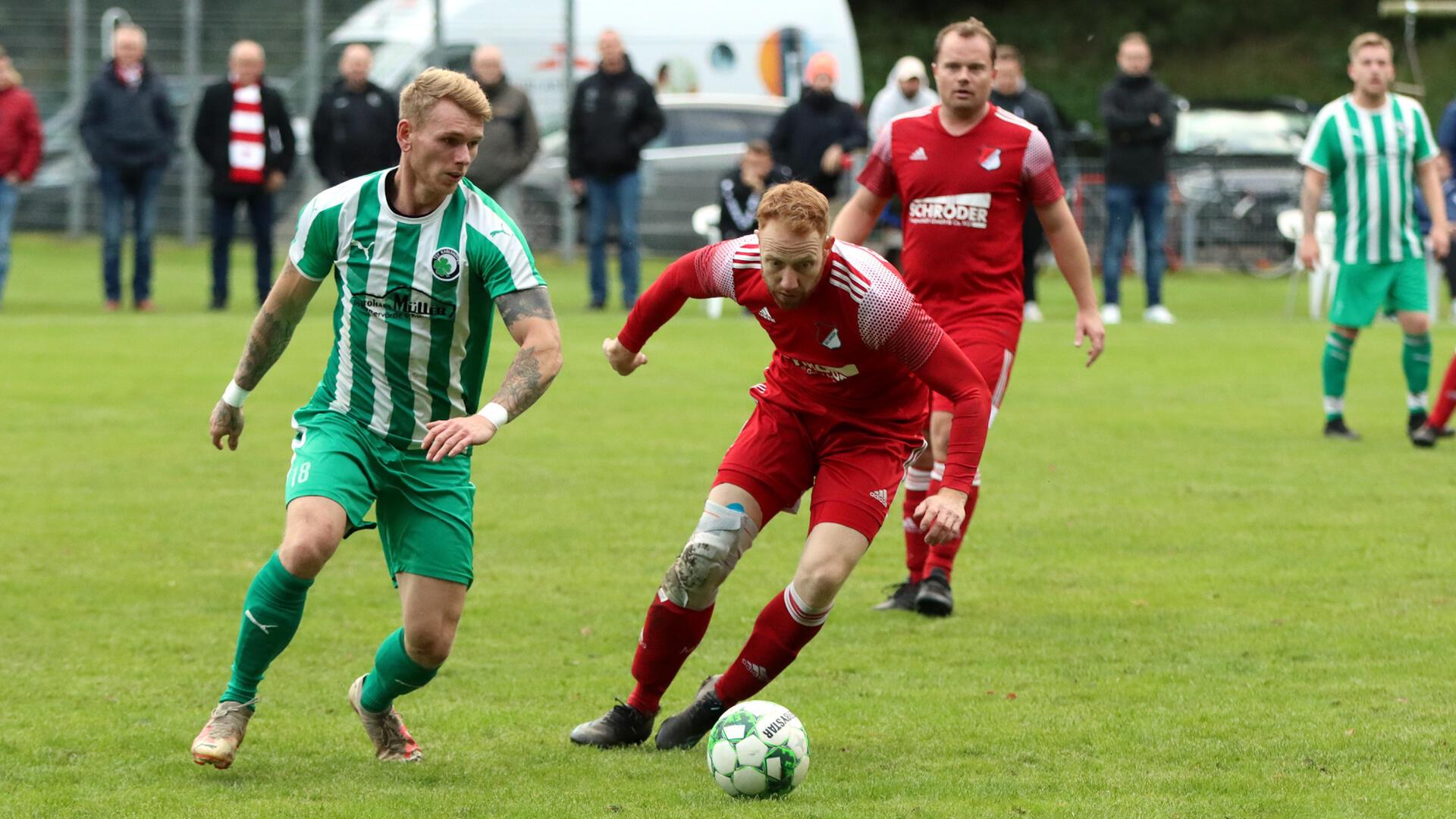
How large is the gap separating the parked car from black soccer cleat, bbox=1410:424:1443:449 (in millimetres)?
12700

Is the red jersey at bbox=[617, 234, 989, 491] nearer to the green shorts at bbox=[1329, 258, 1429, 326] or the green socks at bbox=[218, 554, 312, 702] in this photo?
the green socks at bbox=[218, 554, 312, 702]

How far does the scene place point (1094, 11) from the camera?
131ft

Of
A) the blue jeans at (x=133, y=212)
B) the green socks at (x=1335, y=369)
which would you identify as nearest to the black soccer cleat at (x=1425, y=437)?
the green socks at (x=1335, y=369)

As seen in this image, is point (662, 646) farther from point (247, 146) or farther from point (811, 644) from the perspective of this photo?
point (247, 146)

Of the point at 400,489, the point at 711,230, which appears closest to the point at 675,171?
the point at 711,230

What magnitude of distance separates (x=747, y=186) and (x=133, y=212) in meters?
5.67

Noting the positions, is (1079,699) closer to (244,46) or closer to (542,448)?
(542,448)

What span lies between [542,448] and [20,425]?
10.7 ft

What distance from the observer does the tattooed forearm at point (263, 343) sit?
5.37 meters

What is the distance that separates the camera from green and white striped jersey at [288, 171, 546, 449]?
521cm

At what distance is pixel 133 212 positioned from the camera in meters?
17.6

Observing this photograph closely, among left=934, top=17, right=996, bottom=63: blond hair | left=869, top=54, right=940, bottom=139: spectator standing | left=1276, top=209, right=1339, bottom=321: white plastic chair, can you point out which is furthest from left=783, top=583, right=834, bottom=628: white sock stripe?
left=1276, top=209, right=1339, bottom=321: white plastic chair

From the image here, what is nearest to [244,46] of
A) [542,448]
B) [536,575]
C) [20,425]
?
[20,425]

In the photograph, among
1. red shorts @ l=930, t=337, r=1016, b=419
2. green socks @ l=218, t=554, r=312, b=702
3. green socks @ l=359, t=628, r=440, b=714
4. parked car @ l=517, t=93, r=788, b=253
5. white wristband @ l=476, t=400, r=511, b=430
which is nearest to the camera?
white wristband @ l=476, t=400, r=511, b=430
